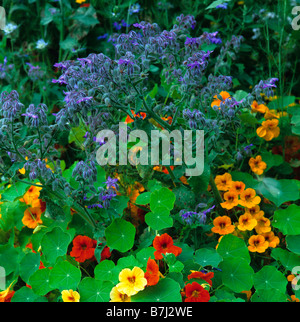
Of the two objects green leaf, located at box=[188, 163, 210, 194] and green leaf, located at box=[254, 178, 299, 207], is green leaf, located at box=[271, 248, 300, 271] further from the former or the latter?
green leaf, located at box=[188, 163, 210, 194]

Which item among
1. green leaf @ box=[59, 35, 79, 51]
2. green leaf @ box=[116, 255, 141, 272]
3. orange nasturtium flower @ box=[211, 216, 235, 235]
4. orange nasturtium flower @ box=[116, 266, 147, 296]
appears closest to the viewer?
orange nasturtium flower @ box=[116, 266, 147, 296]

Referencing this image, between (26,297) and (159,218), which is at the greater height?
(159,218)

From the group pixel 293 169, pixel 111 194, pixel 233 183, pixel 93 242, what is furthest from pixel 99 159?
pixel 293 169

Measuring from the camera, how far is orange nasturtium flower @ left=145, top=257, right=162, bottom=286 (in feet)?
4.78

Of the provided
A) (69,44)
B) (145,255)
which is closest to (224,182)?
(145,255)

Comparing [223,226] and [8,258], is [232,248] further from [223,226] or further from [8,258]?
[8,258]

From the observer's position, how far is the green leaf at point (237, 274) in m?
1.57

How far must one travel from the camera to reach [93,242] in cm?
180

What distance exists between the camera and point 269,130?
2.12 metres

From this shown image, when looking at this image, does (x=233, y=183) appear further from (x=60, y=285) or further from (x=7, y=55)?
(x=7, y=55)

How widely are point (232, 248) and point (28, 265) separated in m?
0.79

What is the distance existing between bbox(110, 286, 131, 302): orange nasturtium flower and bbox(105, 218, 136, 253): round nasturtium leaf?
0.71 feet

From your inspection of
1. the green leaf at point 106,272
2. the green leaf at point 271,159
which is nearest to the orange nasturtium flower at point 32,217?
the green leaf at point 106,272

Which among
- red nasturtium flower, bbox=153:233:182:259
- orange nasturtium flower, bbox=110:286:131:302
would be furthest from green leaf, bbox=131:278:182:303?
red nasturtium flower, bbox=153:233:182:259
